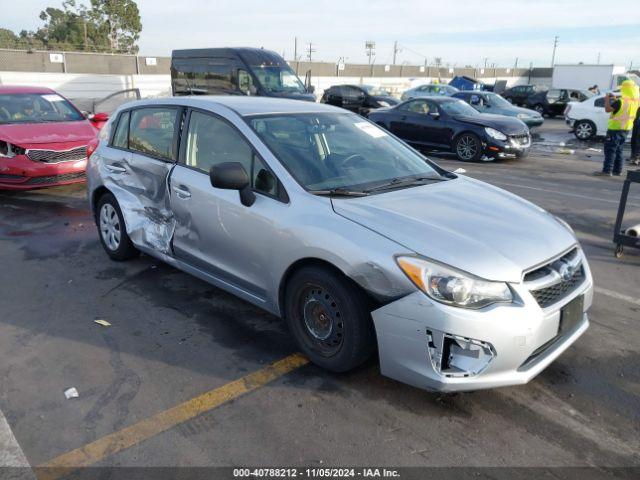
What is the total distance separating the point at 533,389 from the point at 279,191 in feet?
6.69

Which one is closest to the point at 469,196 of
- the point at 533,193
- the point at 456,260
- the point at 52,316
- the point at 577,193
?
the point at 456,260

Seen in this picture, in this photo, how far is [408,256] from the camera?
2898 mm

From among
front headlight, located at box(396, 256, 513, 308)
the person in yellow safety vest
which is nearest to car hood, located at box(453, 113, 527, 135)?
the person in yellow safety vest

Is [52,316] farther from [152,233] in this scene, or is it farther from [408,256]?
[408,256]

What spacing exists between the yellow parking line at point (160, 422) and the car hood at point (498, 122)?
33.1 ft

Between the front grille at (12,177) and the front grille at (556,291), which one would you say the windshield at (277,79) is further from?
the front grille at (556,291)

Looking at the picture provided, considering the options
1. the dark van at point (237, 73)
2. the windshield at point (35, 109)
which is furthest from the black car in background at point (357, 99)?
the windshield at point (35, 109)

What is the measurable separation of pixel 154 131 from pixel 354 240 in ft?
8.43

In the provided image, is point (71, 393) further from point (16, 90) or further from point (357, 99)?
point (357, 99)

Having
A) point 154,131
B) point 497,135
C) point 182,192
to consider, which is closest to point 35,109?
point 154,131

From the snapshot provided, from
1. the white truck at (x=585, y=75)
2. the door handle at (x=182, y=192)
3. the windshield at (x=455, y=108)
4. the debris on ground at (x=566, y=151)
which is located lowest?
the debris on ground at (x=566, y=151)

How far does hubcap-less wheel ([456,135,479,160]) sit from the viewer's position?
12.3 meters

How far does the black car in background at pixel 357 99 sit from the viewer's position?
21466 mm

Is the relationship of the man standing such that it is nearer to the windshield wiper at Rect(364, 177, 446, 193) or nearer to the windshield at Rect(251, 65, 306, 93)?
the windshield at Rect(251, 65, 306, 93)
